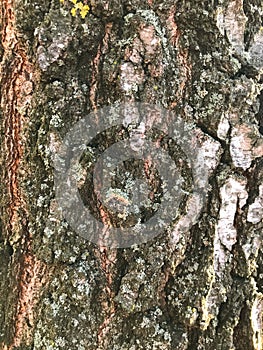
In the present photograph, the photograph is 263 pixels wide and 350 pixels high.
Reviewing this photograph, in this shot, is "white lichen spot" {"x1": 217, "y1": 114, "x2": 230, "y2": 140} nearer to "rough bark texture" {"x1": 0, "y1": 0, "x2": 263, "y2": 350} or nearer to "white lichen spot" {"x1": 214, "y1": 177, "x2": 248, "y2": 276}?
"rough bark texture" {"x1": 0, "y1": 0, "x2": 263, "y2": 350}

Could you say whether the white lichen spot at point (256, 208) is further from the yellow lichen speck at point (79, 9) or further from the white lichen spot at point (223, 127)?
the yellow lichen speck at point (79, 9)

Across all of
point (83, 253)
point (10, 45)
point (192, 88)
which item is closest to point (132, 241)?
point (83, 253)

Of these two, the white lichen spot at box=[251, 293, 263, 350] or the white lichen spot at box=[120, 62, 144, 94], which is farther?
the white lichen spot at box=[251, 293, 263, 350]

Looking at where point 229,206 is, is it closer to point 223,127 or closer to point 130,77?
point 223,127

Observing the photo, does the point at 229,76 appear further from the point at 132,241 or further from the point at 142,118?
the point at 132,241

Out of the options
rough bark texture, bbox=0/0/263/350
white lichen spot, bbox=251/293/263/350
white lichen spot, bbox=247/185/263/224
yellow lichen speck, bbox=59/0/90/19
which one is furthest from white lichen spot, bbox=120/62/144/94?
white lichen spot, bbox=251/293/263/350

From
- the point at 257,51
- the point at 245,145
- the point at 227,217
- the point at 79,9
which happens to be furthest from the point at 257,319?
the point at 79,9

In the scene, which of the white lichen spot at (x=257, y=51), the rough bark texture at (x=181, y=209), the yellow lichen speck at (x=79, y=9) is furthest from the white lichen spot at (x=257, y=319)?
the yellow lichen speck at (x=79, y=9)

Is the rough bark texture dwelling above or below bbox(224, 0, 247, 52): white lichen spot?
below

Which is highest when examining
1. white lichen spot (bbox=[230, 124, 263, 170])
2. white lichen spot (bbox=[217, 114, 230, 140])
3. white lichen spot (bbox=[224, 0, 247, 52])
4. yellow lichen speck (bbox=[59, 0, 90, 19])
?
white lichen spot (bbox=[224, 0, 247, 52])
